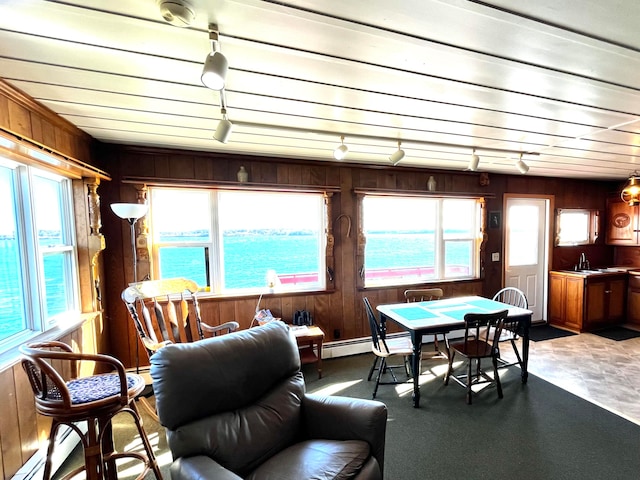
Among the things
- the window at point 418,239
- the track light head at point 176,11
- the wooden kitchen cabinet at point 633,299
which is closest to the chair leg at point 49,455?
the track light head at point 176,11

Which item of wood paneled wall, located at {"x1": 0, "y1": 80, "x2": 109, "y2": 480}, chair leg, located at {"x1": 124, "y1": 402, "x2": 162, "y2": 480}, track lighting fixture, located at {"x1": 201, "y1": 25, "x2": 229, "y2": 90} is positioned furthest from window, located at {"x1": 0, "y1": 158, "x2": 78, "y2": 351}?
track lighting fixture, located at {"x1": 201, "y1": 25, "x2": 229, "y2": 90}

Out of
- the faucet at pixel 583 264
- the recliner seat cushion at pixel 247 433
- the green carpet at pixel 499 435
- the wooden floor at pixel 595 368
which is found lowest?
the wooden floor at pixel 595 368

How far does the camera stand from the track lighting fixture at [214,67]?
3.59 ft

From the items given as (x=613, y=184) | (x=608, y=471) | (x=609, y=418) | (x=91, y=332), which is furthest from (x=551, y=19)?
(x=613, y=184)

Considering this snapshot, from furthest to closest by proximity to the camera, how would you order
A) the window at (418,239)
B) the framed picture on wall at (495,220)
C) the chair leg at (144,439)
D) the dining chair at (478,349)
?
the framed picture on wall at (495,220) < the window at (418,239) < the dining chair at (478,349) < the chair leg at (144,439)

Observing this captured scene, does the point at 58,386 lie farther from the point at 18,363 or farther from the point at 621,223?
the point at 621,223

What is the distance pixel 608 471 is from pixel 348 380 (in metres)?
1.89

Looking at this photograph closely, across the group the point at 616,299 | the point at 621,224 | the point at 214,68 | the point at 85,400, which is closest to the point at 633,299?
the point at 616,299

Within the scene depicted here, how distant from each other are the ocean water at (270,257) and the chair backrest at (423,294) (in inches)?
21.1

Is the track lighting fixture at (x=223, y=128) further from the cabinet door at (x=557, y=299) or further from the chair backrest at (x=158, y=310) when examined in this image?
the cabinet door at (x=557, y=299)

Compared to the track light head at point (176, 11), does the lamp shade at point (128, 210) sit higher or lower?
lower

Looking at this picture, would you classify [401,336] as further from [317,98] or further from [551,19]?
[551,19]

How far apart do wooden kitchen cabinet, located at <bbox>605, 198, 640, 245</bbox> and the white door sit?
1278mm

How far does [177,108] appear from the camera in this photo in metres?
1.93
